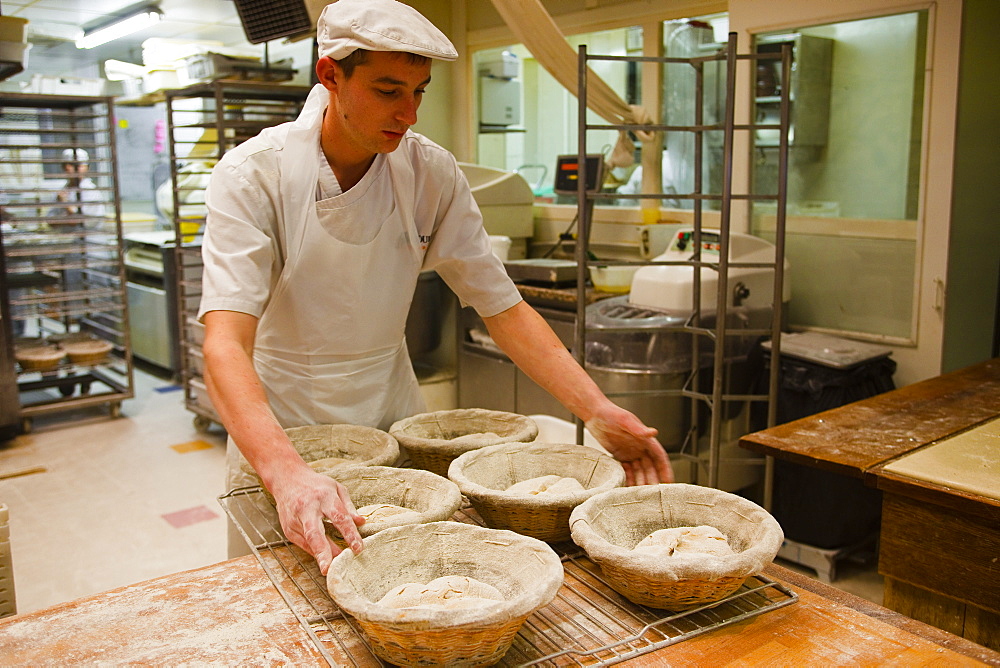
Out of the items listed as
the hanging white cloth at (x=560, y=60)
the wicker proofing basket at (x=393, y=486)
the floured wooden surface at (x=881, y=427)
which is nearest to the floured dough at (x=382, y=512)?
the wicker proofing basket at (x=393, y=486)

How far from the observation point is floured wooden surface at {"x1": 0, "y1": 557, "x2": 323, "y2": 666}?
103 cm

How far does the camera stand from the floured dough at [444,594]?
1.03 meters

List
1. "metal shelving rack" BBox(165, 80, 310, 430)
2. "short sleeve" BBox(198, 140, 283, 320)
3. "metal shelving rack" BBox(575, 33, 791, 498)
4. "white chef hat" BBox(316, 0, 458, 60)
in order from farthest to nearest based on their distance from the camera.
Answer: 1. "metal shelving rack" BBox(165, 80, 310, 430)
2. "metal shelving rack" BBox(575, 33, 791, 498)
3. "short sleeve" BBox(198, 140, 283, 320)
4. "white chef hat" BBox(316, 0, 458, 60)

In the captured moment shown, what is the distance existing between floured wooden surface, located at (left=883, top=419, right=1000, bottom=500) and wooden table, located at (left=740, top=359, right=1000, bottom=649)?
0.07 feet

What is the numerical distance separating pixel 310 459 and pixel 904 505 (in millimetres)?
1166

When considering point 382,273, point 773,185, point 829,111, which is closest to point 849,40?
point 829,111

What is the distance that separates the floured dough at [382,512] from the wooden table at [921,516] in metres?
0.96

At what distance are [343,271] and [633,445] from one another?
0.64 metres

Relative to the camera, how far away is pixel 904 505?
1661mm

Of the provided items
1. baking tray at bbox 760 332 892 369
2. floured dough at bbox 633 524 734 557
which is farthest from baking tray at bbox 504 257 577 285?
floured dough at bbox 633 524 734 557

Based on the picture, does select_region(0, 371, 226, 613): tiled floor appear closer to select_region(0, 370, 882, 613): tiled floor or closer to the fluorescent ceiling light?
select_region(0, 370, 882, 613): tiled floor

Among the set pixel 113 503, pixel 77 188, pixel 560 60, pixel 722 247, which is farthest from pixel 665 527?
pixel 77 188

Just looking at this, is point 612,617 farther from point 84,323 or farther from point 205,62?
point 84,323

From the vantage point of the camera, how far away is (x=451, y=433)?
5.56 feet
